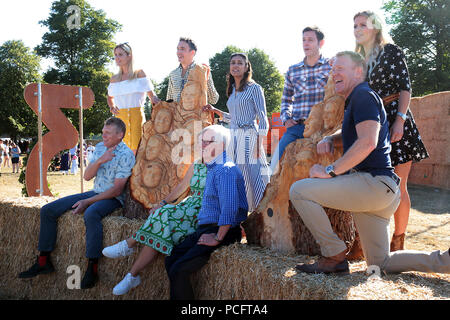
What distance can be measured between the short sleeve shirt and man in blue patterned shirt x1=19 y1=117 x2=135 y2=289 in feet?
7.58

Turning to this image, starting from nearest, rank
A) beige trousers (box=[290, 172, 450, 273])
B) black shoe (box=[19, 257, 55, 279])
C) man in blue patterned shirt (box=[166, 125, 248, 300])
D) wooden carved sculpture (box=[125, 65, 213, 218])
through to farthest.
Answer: beige trousers (box=[290, 172, 450, 273]), man in blue patterned shirt (box=[166, 125, 248, 300]), black shoe (box=[19, 257, 55, 279]), wooden carved sculpture (box=[125, 65, 213, 218])

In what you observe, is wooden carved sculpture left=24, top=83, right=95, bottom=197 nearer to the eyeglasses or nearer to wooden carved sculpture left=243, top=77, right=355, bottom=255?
the eyeglasses

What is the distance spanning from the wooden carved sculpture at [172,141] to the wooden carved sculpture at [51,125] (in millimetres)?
2586

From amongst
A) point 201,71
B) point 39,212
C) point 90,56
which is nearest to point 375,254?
point 201,71

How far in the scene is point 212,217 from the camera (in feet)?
9.25

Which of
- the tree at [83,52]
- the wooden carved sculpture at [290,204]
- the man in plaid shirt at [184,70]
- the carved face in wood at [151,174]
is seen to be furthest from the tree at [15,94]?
the wooden carved sculpture at [290,204]

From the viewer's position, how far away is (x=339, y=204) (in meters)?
2.25

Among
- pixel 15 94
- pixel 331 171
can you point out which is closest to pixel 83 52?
pixel 15 94

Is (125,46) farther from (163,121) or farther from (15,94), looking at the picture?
(15,94)

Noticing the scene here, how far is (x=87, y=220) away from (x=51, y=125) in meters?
2.98

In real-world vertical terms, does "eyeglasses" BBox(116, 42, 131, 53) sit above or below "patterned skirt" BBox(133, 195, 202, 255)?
above

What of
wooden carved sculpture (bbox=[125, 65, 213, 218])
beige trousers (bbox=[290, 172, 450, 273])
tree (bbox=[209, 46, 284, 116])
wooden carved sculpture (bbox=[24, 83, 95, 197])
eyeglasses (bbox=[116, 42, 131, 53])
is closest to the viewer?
beige trousers (bbox=[290, 172, 450, 273])

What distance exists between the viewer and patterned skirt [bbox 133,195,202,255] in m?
2.89

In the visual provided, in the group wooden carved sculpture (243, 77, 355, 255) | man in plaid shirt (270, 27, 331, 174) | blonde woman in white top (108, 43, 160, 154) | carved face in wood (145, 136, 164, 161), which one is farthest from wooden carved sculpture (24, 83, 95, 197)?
wooden carved sculpture (243, 77, 355, 255)
